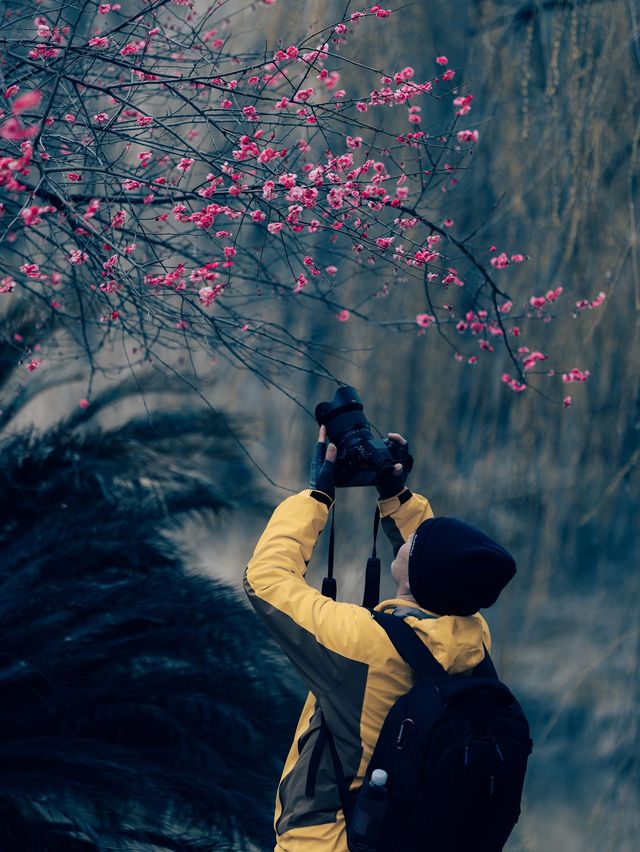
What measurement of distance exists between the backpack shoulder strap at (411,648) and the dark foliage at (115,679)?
1.88 metres

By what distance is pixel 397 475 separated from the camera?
221cm

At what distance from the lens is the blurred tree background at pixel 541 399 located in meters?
4.39

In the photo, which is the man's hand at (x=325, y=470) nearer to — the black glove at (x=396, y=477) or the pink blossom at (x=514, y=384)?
the black glove at (x=396, y=477)

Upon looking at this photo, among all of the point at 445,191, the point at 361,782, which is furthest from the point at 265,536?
the point at 445,191

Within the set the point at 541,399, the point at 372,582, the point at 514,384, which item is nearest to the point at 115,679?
the point at 372,582

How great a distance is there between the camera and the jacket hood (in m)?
1.83

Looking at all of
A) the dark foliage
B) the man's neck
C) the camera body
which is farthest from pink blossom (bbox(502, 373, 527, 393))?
the man's neck

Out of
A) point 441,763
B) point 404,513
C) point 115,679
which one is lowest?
point 115,679

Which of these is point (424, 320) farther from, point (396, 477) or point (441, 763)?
point (441, 763)

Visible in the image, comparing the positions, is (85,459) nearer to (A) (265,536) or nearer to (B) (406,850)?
(A) (265,536)

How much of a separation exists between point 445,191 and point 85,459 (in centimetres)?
224

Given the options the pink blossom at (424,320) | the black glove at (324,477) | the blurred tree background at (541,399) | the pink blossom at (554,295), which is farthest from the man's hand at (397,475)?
the pink blossom at (554,295)

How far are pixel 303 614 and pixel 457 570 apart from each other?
0.34m

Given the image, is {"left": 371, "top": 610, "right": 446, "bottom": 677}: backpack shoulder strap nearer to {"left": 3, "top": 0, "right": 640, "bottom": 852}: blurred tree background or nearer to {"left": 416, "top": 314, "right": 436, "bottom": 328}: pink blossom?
{"left": 416, "top": 314, "right": 436, "bottom": 328}: pink blossom
